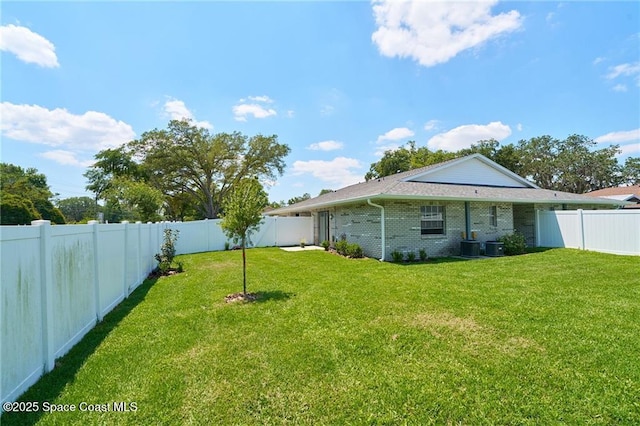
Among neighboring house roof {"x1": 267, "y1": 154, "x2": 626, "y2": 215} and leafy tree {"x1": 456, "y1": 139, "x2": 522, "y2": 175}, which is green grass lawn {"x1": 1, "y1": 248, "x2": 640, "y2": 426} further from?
leafy tree {"x1": 456, "y1": 139, "x2": 522, "y2": 175}

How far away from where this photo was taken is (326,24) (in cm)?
1111

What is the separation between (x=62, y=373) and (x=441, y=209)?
12767 millimetres

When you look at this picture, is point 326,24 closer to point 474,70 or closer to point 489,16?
point 489,16

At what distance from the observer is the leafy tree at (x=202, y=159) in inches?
1266

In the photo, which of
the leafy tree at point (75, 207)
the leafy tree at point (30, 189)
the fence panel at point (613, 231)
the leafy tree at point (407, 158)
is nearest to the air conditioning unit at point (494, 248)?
the fence panel at point (613, 231)

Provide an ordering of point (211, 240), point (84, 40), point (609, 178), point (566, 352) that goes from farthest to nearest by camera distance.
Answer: point (609, 178) → point (211, 240) → point (84, 40) → point (566, 352)

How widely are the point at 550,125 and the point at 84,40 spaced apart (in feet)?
105

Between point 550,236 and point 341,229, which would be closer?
point 550,236

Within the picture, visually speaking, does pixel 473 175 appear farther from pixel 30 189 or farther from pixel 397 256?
pixel 30 189

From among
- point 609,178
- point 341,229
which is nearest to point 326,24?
point 341,229

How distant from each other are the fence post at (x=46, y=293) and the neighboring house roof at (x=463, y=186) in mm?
9349

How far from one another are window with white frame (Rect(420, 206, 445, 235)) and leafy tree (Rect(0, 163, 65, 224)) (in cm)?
2978

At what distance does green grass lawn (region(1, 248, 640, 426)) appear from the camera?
2764mm

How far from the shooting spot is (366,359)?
3.71 meters
